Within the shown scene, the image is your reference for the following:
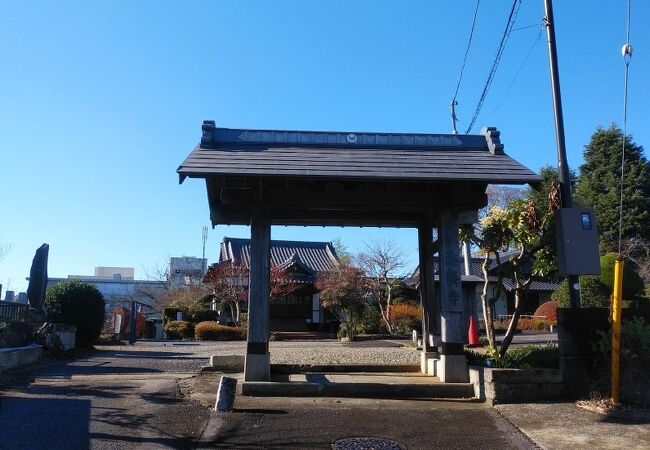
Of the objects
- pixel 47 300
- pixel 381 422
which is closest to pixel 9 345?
pixel 47 300

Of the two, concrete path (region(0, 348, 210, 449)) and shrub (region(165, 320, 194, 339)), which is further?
shrub (region(165, 320, 194, 339))

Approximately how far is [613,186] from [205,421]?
34.9 m

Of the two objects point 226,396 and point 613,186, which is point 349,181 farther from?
point 613,186

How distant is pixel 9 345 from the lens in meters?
11.8

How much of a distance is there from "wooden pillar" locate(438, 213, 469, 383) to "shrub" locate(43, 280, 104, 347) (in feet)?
41.4

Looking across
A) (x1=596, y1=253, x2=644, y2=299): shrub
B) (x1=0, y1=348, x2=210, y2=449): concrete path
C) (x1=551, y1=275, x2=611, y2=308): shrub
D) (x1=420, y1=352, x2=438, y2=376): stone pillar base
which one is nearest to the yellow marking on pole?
(x1=420, y1=352, x2=438, y2=376): stone pillar base

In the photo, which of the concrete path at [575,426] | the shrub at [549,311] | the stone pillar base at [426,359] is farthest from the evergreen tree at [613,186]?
the concrete path at [575,426]

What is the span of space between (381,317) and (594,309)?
1953 cm

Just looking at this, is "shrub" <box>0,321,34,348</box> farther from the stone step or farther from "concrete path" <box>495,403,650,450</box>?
"concrete path" <box>495,403,650,450</box>

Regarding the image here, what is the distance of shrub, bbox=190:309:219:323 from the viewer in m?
30.0

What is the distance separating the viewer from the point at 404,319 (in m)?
26.5

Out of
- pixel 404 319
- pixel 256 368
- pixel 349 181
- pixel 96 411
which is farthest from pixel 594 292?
pixel 96 411

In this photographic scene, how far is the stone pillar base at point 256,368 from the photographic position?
8.75 metres

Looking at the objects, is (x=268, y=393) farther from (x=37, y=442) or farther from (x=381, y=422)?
(x=37, y=442)
